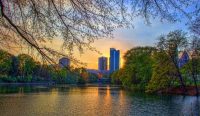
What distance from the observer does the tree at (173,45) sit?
238 ft

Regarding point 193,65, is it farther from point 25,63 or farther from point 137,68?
point 25,63

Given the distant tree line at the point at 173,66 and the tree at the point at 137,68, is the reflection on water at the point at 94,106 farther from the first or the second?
the tree at the point at 137,68

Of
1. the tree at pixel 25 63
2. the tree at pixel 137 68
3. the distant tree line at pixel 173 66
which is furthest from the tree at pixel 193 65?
the tree at pixel 25 63

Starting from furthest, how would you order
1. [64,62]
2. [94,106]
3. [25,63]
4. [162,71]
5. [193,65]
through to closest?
[162,71] → [193,65] → [94,106] → [25,63] → [64,62]

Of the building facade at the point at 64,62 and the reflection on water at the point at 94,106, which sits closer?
the building facade at the point at 64,62

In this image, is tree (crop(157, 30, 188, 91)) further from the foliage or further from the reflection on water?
the reflection on water

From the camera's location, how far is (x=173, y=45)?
73.4m

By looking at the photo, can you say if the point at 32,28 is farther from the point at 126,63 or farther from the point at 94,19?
the point at 126,63

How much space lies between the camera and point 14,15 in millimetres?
6195

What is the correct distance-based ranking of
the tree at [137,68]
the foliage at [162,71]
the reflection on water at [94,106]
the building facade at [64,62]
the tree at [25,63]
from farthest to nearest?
the tree at [137,68] → the foliage at [162,71] → the reflection on water at [94,106] → the tree at [25,63] → the building facade at [64,62]

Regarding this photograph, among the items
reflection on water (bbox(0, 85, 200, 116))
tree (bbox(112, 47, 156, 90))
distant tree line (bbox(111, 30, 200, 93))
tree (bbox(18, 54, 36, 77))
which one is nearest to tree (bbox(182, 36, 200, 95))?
distant tree line (bbox(111, 30, 200, 93))

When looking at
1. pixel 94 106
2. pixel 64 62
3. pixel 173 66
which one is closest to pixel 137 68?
pixel 173 66

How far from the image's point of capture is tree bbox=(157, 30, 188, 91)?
7244 cm

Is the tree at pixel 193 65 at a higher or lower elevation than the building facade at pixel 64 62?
higher
